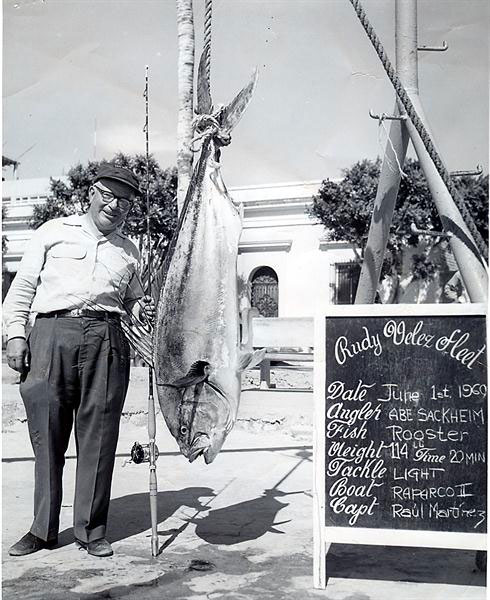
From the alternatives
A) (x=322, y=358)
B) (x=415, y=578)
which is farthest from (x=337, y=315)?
(x=415, y=578)

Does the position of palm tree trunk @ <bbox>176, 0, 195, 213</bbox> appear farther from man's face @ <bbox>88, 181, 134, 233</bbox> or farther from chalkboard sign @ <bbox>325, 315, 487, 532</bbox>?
chalkboard sign @ <bbox>325, 315, 487, 532</bbox>

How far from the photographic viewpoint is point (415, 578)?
9.81 feet

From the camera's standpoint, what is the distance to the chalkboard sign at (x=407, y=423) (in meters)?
2.87

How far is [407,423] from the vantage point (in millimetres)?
2924

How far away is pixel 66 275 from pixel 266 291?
693 inches

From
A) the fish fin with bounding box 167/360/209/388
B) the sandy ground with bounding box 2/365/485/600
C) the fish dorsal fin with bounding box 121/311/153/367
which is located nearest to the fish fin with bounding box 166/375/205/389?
the fish fin with bounding box 167/360/209/388

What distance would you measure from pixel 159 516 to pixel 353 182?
15752 mm

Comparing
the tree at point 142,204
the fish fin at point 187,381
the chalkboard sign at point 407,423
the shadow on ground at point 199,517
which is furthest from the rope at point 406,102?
the tree at point 142,204

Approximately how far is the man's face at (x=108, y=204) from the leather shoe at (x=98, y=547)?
58.4 inches

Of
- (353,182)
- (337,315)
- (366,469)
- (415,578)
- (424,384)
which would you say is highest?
(353,182)

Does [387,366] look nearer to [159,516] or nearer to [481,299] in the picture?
[481,299]

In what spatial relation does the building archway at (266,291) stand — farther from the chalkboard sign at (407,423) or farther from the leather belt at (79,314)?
the chalkboard sign at (407,423)

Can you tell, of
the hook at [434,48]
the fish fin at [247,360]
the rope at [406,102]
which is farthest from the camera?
the hook at [434,48]

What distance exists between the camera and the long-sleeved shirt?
3.26 m
